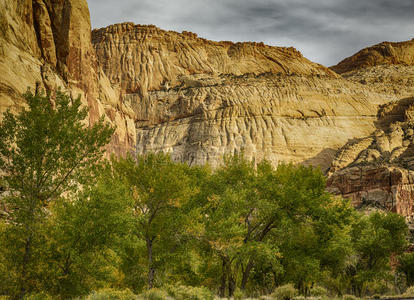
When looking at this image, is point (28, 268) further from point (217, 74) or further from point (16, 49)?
point (217, 74)

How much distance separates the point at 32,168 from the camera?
63.9ft

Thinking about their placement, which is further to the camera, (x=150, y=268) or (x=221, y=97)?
(x=221, y=97)

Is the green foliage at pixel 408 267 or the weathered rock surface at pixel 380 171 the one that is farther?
the weathered rock surface at pixel 380 171

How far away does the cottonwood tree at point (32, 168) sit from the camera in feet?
61.8

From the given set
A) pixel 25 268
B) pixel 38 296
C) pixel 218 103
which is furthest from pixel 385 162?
pixel 25 268

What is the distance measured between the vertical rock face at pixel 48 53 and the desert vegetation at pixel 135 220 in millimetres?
17454

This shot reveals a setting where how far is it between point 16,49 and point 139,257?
29954mm

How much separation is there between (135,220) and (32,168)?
5.84 meters

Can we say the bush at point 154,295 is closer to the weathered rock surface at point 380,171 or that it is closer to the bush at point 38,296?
the bush at point 38,296

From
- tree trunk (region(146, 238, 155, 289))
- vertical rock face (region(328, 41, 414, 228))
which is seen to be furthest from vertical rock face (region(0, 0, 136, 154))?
vertical rock face (region(328, 41, 414, 228))

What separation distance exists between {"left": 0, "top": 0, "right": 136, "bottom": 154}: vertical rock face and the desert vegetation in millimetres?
17454

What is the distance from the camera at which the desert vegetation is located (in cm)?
1942

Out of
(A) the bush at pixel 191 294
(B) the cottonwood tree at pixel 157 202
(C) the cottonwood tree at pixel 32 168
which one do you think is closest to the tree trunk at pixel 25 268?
(C) the cottonwood tree at pixel 32 168

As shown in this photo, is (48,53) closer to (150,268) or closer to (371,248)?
(150,268)
